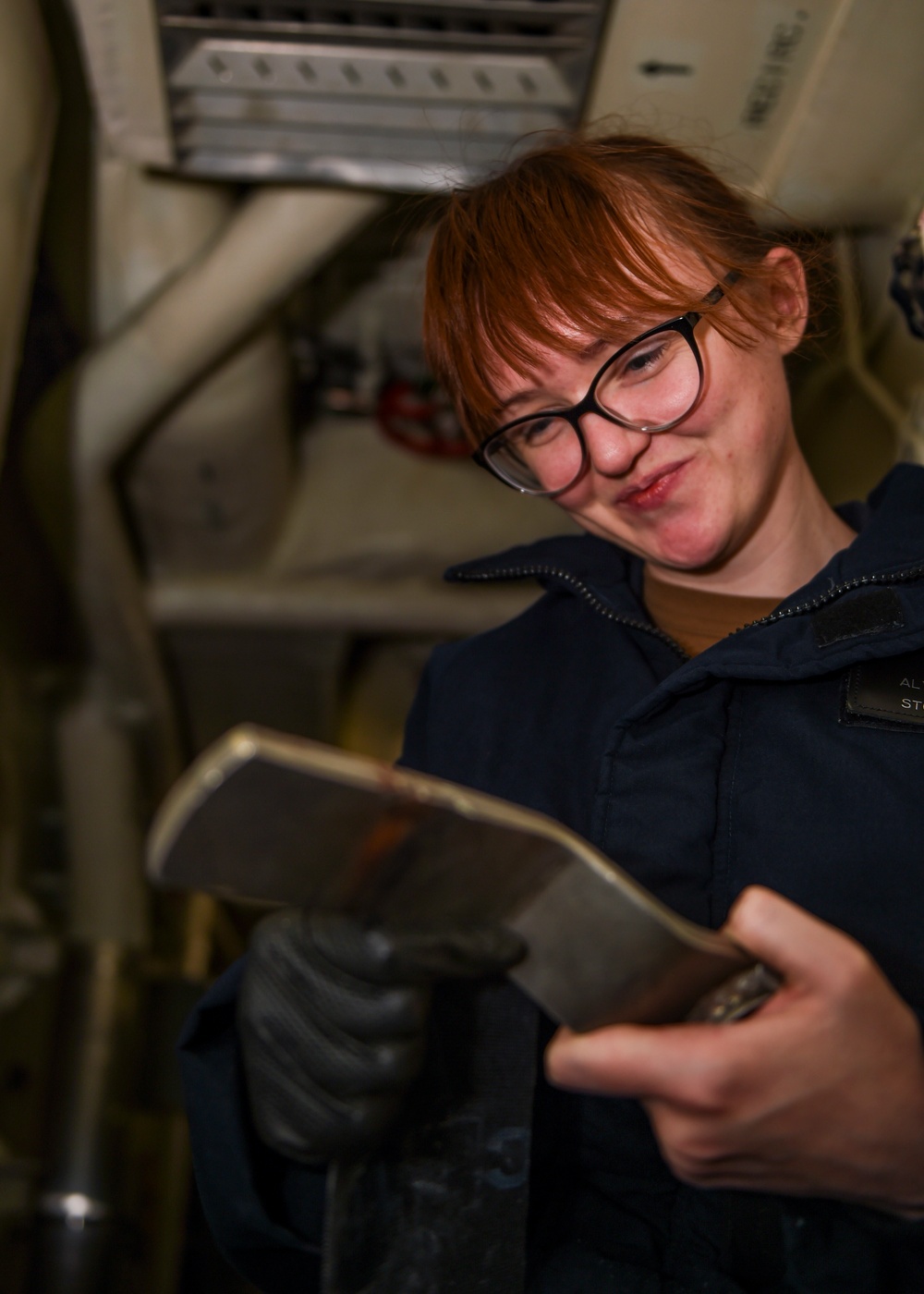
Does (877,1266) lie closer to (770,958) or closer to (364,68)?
(770,958)

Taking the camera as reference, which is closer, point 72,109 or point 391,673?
point 72,109

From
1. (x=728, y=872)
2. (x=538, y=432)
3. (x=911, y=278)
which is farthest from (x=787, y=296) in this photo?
(x=728, y=872)

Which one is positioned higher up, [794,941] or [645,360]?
[645,360]

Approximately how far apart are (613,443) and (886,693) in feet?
0.91

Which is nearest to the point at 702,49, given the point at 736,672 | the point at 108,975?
the point at 736,672

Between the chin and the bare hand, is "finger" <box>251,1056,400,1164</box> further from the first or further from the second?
the chin

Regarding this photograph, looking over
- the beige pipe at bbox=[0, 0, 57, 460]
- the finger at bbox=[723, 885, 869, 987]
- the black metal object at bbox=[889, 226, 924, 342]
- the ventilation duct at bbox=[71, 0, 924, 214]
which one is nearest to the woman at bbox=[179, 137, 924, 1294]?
the finger at bbox=[723, 885, 869, 987]

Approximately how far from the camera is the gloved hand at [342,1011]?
537 mm

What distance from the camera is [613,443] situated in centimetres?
82

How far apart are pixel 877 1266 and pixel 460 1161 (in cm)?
27

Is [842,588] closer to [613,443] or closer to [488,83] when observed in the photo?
[613,443]

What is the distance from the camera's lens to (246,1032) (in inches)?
22.6

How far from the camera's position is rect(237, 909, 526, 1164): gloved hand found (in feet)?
1.76

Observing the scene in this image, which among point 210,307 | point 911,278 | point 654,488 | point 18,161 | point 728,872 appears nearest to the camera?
point 728,872
